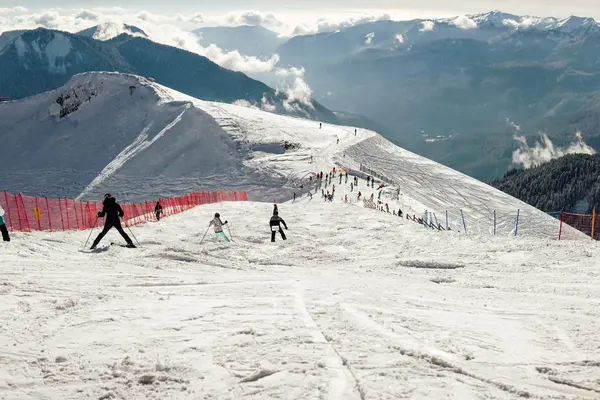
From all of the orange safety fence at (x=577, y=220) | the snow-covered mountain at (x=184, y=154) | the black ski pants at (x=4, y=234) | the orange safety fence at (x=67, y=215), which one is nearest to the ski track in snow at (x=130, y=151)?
the snow-covered mountain at (x=184, y=154)

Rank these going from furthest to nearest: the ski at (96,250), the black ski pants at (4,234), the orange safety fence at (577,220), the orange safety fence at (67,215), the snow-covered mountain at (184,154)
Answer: the snow-covered mountain at (184,154) → the orange safety fence at (67,215) → the orange safety fence at (577,220) → the ski at (96,250) → the black ski pants at (4,234)

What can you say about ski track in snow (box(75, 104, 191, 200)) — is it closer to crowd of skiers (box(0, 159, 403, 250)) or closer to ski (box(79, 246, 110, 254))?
crowd of skiers (box(0, 159, 403, 250))

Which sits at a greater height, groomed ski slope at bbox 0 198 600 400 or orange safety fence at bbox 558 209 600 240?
groomed ski slope at bbox 0 198 600 400

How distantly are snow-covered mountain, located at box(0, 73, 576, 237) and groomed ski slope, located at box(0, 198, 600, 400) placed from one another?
142ft

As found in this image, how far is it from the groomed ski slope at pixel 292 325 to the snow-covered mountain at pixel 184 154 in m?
43.4

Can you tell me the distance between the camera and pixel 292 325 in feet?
28.4

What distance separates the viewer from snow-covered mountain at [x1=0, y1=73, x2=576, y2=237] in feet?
247

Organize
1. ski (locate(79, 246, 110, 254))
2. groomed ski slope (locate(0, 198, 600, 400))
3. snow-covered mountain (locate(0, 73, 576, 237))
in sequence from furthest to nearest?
1. snow-covered mountain (locate(0, 73, 576, 237))
2. ski (locate(79, 246, 110, 254))
3. groomed ski slope (locate(0, 198, 600, 400))

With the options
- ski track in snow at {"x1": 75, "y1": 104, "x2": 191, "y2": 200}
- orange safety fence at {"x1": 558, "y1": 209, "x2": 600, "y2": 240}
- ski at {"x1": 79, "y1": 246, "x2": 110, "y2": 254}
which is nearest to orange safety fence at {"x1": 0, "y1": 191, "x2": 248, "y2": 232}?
ski at {"x1": 79, "y1": 246, "x2": 110, "y2": 254}

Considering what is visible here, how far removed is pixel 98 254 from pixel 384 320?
1057cm

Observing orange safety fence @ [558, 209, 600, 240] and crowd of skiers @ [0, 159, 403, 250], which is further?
orange safety fence @ [558, 209, 600, 240]

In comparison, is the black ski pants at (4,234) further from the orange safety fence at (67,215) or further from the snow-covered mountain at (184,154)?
the snow-covered mountain at (184,154)

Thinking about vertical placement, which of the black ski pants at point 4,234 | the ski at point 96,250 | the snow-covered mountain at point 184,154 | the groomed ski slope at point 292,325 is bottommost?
the groomed ski slope at point 292,325

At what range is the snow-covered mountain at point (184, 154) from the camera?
75375 mm
